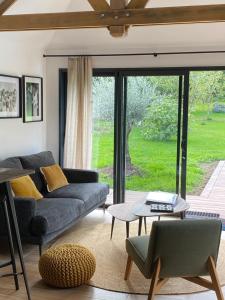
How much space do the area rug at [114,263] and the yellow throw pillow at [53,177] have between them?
1.93 ft

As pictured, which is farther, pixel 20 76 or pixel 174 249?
pixel 20 76

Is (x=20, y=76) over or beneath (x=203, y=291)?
over

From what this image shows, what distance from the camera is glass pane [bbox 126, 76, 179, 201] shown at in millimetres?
5578

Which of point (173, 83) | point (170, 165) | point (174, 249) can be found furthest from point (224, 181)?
point (174, 249)

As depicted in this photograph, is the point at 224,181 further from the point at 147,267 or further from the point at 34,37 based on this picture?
the point at 34,37

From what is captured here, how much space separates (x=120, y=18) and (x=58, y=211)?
2038 mm

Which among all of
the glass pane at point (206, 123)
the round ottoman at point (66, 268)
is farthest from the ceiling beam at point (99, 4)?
the round ottoman at point (66, 268)

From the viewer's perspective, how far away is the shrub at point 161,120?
5562 mm

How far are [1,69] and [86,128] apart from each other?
1.45m

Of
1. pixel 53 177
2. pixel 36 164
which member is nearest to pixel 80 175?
pixel 53 177

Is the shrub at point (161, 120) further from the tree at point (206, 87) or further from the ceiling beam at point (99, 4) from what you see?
the ceiling beam at point (99, 4)

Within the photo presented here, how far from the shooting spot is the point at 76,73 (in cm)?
575

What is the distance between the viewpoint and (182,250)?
292 centimetres

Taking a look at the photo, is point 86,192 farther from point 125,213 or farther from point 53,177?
point 125,213
